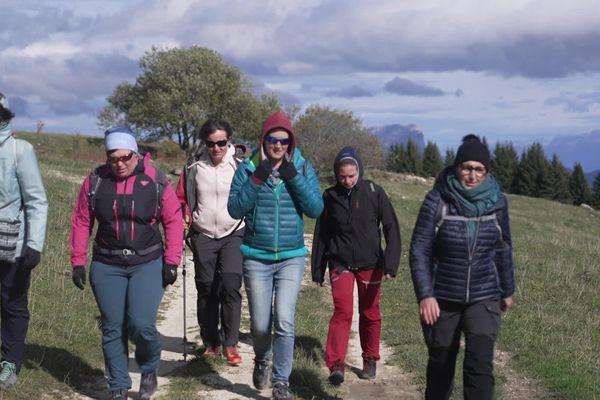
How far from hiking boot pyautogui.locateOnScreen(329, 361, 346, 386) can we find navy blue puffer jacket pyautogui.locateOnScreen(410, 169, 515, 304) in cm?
206

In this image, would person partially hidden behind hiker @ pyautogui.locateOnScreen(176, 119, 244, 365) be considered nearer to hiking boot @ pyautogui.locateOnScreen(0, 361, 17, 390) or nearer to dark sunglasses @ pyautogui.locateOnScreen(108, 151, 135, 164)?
dark sunglasses @ pyautogui.locateOnScreen(108, 151, 135, 164)

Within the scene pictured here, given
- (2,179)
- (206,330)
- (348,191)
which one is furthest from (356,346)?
(2,179)

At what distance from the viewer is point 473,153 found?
4758 millimetres

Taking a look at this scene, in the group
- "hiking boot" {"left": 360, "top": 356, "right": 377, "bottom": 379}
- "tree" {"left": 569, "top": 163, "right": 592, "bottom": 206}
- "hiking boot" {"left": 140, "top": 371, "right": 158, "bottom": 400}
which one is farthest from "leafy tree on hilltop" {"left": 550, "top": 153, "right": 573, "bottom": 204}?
"hiking boot" {"left": 140, "top": 371, "right": 158, "bottom": 400}

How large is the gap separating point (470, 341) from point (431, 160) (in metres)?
103

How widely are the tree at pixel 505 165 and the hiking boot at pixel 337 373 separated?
307 ft

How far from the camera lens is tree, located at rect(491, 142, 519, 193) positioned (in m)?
98.1

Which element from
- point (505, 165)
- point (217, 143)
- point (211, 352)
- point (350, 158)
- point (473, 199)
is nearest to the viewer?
point (473, 199)

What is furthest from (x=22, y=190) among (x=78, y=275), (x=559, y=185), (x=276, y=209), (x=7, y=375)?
(x=559, y=185)

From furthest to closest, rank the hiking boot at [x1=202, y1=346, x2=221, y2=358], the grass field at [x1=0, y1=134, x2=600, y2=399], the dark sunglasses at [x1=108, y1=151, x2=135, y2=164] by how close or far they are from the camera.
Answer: the hiking boot at [x1=202, y1=346, x2=221, y2=358], the grass field at [x1=0, y1=134, x2=600, y2=399], the dark sunglasses at [x1=108, y1=151, x2=135, y2=164]

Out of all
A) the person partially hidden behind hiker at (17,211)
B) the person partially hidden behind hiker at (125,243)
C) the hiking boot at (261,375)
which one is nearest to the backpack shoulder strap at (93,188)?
Answer: the person partially hidden behind hiker at (125,243)

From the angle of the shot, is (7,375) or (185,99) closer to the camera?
(7,375)

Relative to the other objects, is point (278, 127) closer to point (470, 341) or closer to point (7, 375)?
point (470, 341)

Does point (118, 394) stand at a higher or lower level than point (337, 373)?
higher
